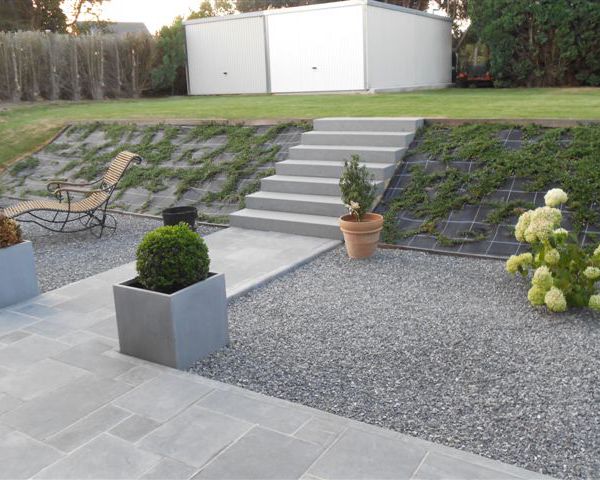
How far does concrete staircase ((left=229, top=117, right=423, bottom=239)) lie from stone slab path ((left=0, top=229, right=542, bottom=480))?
321cm

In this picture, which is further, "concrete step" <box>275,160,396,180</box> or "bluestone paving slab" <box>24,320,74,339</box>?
"concrete step" <box>275,160,396,180</box>

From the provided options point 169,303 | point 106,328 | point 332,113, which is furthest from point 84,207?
point 332,113

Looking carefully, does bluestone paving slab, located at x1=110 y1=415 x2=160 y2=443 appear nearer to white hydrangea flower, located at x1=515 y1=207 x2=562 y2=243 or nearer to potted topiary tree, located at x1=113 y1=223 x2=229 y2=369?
potted topiary tree, located at x1=113 y1=223 x2=229 y2=369

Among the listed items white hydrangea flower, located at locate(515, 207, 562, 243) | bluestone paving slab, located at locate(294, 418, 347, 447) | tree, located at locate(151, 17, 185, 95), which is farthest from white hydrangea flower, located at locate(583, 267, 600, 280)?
tree, located at locate(151, 17, 185, 95)

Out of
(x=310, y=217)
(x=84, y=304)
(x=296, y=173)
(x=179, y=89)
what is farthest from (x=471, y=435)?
(x=179, y=89)

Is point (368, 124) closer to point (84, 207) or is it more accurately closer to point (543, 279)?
point (84, 207)

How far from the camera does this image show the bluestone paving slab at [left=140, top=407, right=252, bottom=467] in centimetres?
267

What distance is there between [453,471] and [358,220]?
3416mm

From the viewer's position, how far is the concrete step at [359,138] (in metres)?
7.39

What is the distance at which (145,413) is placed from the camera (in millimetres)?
3016

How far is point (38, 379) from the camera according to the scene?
135 inches

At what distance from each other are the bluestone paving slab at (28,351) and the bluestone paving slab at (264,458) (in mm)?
1637

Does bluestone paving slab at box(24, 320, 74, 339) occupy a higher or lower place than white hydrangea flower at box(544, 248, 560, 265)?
lower

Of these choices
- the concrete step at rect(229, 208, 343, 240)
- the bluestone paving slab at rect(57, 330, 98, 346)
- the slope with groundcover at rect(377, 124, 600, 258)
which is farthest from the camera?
the concrete step at rect(229, 208, 343, 240)
